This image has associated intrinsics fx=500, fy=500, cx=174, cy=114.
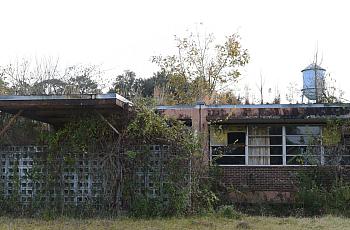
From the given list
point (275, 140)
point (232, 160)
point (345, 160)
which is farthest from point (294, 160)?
point (232, 160)

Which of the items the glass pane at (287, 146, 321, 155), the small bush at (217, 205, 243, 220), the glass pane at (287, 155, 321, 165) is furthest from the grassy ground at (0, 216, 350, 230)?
the glass pane at (287, 146, 321, 155)

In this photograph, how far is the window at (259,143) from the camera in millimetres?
15625

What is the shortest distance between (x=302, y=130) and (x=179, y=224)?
6.85 metres

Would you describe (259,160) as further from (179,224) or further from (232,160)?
(179,224)

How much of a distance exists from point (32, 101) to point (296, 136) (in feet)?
27.9

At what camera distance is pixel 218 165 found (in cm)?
1516

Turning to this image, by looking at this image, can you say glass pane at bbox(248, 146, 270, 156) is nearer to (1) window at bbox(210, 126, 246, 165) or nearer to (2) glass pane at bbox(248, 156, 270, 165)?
(2) glass pane at bbox(248, 156, 270, 165)

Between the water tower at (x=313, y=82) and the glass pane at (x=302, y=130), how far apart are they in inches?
124

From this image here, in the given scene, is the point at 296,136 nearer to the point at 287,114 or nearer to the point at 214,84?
the point at 287,114

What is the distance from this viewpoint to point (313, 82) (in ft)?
63.2

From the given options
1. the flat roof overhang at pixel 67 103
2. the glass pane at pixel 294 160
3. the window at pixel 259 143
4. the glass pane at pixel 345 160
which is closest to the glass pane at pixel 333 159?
the glass pane at pixel 345 160

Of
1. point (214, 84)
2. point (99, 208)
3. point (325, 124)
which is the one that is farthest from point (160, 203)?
point (214, 84)

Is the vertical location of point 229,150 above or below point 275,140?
below

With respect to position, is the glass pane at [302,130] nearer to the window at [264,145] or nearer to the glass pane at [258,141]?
the window at [264,145]
